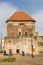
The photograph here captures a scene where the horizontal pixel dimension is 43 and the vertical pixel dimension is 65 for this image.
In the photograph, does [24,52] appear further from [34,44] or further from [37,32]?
[37,32]

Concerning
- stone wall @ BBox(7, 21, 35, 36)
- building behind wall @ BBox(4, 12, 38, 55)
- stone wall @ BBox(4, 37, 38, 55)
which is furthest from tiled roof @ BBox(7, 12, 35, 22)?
stone wall @ BBox(4, 37, 38, 55)

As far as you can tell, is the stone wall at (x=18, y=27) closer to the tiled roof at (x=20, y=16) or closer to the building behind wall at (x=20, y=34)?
the building behind wall at (x=20, y=34)

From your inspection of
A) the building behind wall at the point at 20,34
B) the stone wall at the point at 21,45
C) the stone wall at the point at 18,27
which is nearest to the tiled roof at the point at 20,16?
the building behind wall at the point at 20,34

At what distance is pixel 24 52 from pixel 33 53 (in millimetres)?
2054

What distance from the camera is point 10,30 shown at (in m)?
60.4

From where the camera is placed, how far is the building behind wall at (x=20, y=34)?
57.0m

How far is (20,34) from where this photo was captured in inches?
2404

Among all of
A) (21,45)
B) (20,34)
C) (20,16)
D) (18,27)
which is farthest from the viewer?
(20,16)

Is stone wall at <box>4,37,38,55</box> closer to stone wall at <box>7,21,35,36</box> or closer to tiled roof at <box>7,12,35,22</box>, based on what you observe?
stone wall at <box>7,21,35,36</box>

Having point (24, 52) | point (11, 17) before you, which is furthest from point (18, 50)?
point (11, 17)

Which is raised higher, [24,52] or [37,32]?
[37,32]

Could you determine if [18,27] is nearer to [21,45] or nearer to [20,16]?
[20,16]

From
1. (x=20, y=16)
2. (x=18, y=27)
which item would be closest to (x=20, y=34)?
(x=18, y=27)

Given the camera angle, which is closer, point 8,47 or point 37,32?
point 8,47
